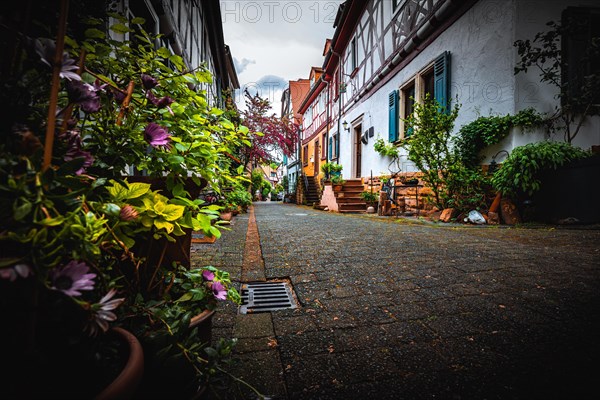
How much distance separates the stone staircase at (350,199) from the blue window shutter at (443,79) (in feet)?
13.1

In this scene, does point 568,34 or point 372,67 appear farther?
point 372,67

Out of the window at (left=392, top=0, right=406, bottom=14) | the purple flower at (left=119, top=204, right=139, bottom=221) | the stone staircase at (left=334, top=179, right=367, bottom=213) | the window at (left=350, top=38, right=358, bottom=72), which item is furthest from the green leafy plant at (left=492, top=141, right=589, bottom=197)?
the window at (left=350, top=38, right=358, bottom=72)

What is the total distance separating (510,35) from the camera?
196 inches

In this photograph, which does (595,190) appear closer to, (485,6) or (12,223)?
(485,6)

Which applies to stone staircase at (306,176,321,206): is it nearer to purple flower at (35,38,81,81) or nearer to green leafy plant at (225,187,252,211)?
green leafy plant at (225,187,252,211)

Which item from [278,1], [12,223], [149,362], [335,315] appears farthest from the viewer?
[278,1]

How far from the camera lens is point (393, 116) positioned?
8320 mm

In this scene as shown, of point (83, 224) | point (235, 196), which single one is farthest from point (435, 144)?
point (83, 224)

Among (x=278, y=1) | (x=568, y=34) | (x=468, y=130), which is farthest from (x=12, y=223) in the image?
(x=568, y=34)

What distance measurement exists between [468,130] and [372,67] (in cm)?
546

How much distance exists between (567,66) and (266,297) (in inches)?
254

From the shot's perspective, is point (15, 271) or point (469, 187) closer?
point (15, 271)

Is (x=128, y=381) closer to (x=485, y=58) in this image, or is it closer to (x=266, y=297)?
(x=266, y=297)

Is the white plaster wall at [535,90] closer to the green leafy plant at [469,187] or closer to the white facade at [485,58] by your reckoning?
the white facade at [485,58]
